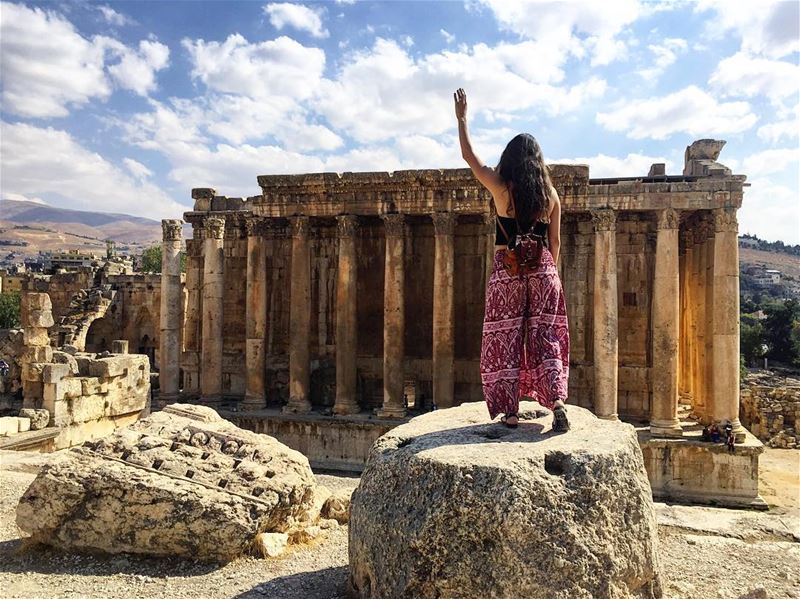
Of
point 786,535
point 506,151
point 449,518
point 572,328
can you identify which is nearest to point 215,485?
point 449,518

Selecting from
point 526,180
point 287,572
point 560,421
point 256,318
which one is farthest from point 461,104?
point 256,318

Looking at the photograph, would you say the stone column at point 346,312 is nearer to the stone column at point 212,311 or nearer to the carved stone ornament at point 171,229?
the stone column at point 212,311

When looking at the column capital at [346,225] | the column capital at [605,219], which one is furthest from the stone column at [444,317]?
the column capital at [605,219]

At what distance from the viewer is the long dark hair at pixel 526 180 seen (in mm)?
5645

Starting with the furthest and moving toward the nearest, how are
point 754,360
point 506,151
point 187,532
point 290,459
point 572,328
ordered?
point 754,360
point 572,328
point 290,459
point 187,532
point 506,151

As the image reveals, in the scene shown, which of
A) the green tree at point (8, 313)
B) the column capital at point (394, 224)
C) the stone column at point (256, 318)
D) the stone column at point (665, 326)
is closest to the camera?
the stone column at point (665, 326)

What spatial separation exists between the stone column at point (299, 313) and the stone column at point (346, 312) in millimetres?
1071

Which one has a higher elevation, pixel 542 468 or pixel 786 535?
pixel 542 468

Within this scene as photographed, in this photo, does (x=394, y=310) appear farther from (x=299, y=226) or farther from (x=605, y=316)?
(x=605, y=316)

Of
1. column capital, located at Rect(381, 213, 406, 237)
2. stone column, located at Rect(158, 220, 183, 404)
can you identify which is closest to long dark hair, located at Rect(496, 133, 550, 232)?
column capital, located at Rect(381, 213, 406, 237)

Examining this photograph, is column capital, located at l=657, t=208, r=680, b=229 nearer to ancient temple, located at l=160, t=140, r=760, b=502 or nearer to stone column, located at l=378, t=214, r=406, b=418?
ancient temple, located at l=160, t=140, r=760, b=502

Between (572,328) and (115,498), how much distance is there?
13974 mm

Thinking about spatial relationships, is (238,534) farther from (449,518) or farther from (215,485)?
(449,518)

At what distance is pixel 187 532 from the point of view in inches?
248
